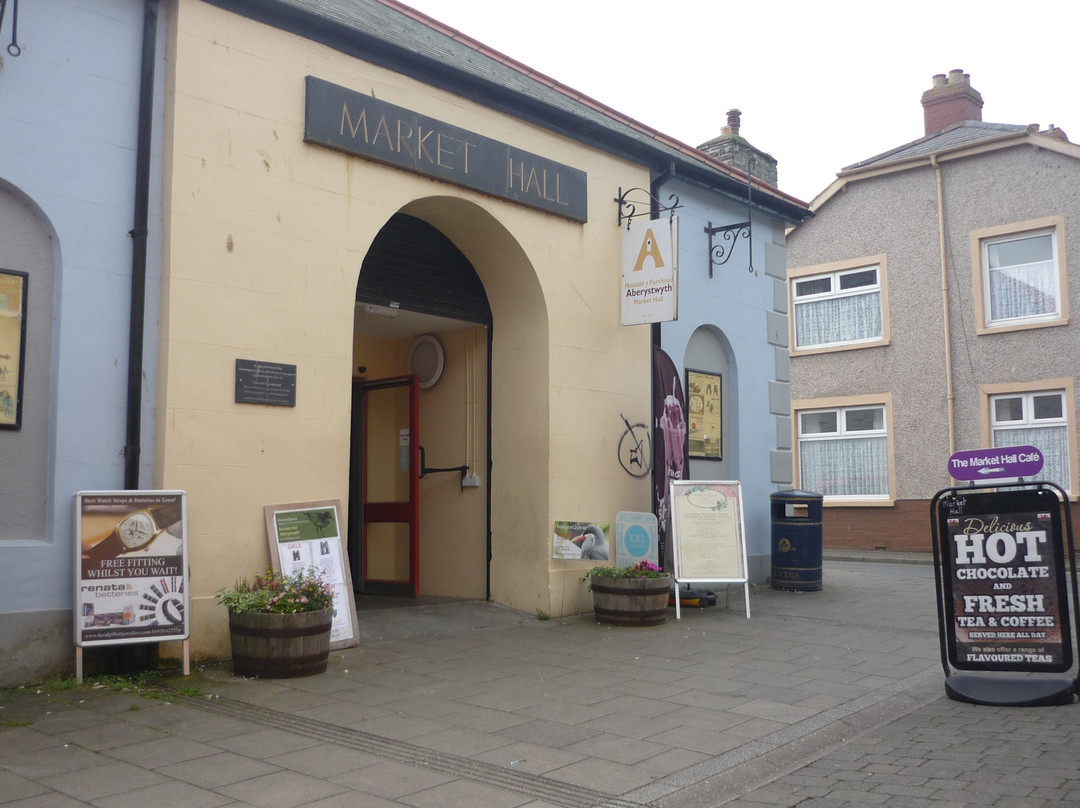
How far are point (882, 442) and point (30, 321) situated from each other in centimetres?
1626

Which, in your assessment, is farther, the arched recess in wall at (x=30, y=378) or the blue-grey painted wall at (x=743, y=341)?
the blue-grey painted wall at (x=743, y=341)

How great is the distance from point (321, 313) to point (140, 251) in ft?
4.75

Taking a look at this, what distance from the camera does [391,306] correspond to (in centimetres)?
901

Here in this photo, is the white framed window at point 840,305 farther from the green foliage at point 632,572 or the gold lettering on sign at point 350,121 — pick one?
the gold lettering on sign at point 350,121

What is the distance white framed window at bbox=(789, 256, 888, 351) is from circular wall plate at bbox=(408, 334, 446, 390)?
38.2ft

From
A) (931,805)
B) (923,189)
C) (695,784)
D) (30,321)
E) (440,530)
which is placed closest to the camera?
(931,805)

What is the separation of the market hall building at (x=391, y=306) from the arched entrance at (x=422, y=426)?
0.09 feet

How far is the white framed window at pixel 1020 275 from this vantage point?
17078 millimetres

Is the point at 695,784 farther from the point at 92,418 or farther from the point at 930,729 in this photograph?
the point at 92,418

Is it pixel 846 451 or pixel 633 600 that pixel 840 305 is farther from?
pixel 633 600

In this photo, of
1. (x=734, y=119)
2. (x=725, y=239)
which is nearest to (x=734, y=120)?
(x=734, y=119)

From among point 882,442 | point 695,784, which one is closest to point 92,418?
point 695,784

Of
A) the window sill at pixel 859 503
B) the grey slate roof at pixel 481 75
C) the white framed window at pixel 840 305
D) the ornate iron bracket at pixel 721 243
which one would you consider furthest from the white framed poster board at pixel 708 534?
the white framed window at pixel 840 305

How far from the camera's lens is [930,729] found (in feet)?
17.3
